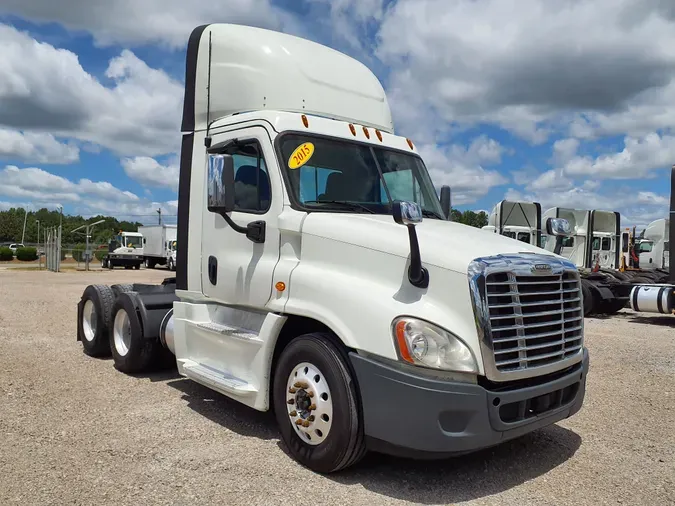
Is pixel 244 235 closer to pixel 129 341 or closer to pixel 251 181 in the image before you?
pixel 251 181

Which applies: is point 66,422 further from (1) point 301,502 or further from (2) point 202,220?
(1) point 301,502

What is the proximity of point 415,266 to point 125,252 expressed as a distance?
41.5 meters

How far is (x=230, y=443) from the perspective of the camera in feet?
16.7

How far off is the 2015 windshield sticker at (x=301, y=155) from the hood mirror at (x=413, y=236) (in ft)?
4.17

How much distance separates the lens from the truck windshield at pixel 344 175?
5.02 m

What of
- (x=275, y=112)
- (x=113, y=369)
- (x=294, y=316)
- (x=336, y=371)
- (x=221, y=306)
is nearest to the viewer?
(x=336, y=371)

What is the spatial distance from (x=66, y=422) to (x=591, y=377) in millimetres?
6388

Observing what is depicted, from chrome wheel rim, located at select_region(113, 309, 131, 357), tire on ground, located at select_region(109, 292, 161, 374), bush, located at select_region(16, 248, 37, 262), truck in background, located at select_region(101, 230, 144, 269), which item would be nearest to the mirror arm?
tire on ground, located at select_region(109, 292, 161, 374)

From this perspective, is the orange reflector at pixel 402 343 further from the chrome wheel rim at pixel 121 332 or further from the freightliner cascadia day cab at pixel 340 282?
the chrome wheel rim at pixel 121 332

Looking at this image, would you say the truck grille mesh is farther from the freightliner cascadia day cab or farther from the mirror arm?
the mirror arm

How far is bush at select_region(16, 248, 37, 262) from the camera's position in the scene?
171 feet

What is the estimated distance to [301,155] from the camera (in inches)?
200

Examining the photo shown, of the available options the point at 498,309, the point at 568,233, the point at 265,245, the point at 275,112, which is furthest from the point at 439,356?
the point at 275,112

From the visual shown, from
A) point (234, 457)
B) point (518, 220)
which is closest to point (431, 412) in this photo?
point (234, 457)
